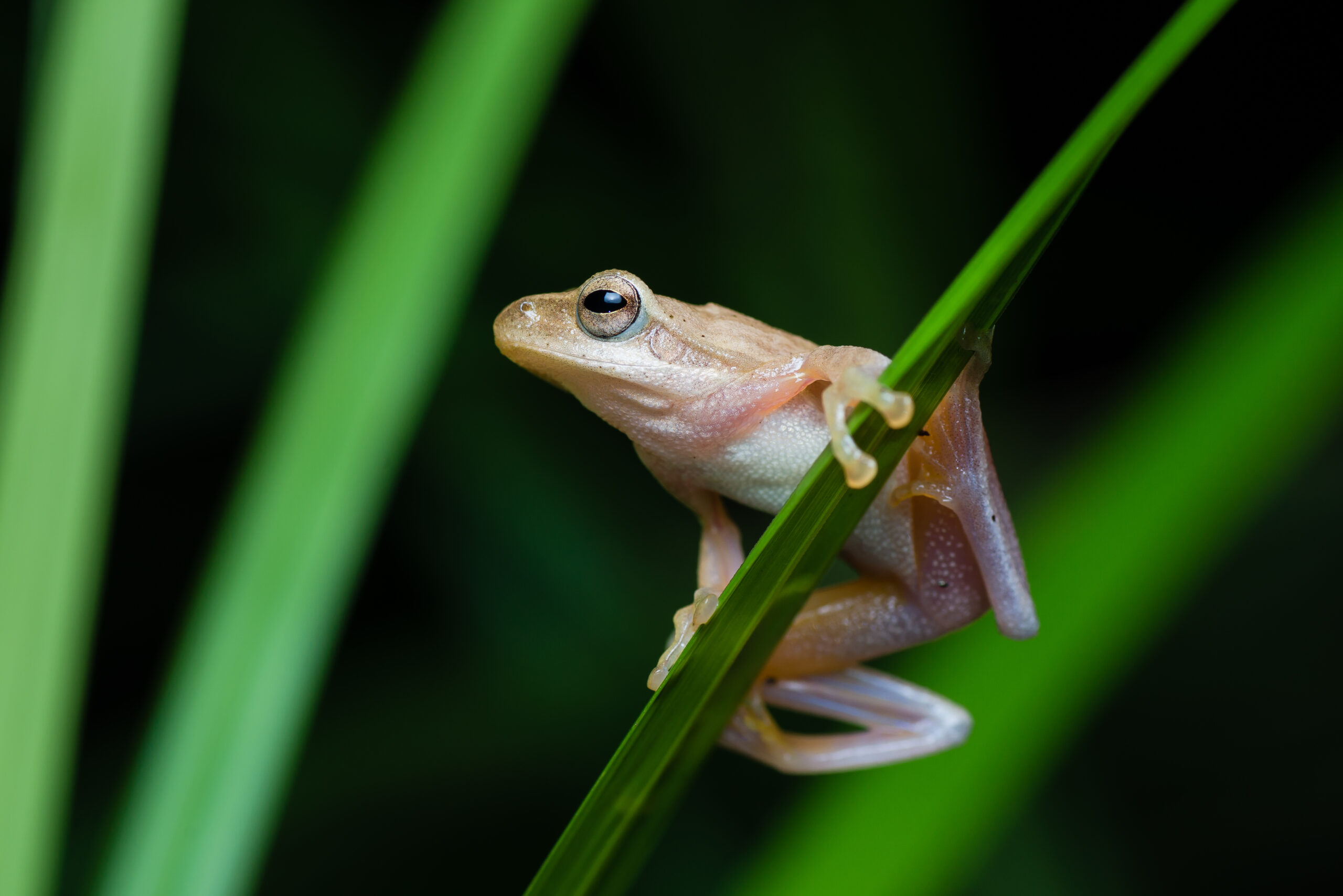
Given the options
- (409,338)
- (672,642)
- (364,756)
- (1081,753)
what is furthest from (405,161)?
(1081,753)

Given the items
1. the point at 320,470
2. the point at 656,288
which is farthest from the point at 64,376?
the point at 656,288

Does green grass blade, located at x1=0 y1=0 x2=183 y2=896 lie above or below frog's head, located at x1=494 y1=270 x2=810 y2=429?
below

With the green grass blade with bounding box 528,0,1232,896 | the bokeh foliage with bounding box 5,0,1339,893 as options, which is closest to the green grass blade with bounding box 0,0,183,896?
the green grass blade with bounding box 528,0,1232,896

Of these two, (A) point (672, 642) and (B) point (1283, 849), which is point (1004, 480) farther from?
(A) point (672, 642)

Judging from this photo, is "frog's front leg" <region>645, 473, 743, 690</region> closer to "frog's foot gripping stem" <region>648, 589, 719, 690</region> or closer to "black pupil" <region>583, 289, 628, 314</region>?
"frog's foot gripping stem" <region>648, 589, 719, 690</region>

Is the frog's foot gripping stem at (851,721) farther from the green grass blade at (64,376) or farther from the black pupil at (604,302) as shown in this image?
the green grass blade at (64,376)

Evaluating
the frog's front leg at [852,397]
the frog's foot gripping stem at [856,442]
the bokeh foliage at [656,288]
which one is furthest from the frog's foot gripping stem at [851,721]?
the bokeh foliage at [656,288]
